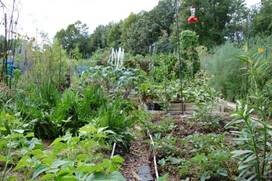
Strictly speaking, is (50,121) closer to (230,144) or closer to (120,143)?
(120,143)

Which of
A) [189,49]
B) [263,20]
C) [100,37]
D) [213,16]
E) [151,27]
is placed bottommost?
[189,49]

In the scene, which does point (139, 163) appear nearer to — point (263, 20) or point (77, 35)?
point (263, 20)

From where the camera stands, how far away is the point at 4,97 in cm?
505

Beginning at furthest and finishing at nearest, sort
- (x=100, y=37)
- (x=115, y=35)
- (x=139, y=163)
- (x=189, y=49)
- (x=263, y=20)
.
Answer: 1. (x=115, y=35)
2. (x=100, y=37)
3. (x=263, y=20)
4. (x=189, y=49)
5. (x=139, y=163)

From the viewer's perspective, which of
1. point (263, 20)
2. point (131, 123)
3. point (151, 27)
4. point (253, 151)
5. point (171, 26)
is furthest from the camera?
point (151, 27)

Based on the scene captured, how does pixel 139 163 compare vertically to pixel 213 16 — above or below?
below

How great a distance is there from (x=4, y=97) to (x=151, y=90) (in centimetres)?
289

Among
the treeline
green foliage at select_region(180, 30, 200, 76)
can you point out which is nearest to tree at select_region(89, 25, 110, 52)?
the treeline

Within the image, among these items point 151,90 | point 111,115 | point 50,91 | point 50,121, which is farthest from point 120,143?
point 151,90

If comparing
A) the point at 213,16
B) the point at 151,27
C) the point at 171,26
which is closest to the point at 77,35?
the point at 151,27

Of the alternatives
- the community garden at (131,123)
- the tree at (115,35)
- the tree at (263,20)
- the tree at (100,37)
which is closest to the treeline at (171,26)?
the tree at (100,37)

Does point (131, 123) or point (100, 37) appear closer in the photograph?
point (131, 123)

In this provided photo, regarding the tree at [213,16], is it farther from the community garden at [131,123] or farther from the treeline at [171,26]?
the community garden at [131,123]

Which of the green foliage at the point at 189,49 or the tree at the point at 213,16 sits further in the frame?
the tree at the point at 213,16
